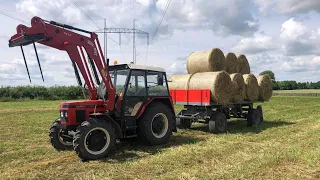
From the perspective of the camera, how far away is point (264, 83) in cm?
1349

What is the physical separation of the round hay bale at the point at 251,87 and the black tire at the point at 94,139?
6772mm

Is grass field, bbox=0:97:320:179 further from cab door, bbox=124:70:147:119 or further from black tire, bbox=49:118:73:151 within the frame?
cab door, bbox=124:70:147:119

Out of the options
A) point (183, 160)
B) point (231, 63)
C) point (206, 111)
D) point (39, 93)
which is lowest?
point (183, 160)

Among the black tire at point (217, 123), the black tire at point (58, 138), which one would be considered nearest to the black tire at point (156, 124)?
the black tire at point (58, 138)

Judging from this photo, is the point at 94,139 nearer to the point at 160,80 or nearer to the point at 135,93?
the point at 135,93

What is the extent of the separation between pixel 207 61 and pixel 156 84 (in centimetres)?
373

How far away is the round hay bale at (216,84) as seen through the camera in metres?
10.8

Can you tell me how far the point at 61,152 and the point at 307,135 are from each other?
22.9 ft

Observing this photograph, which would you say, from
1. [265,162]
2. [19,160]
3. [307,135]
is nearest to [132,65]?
[19,160]

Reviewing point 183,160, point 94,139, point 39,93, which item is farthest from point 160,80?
point 39,93

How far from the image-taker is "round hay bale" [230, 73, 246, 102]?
11.5m

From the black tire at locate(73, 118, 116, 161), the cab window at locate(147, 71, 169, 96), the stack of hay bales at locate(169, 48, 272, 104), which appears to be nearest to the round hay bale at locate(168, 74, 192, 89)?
the stack of hay bales at locate(169, 48, 272, 104)

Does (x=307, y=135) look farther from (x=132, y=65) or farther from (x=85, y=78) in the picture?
(x=85, y=78)

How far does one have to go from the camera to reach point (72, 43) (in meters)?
7.16
